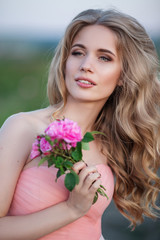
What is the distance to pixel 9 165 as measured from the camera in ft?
7.56

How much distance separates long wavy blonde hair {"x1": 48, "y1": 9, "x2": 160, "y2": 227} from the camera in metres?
2.93

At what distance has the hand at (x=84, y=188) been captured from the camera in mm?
2170

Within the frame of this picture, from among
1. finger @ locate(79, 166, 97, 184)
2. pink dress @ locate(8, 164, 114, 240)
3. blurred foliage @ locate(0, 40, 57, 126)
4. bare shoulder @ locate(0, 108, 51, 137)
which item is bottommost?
blurred foliage @ locate(0, 40, 57, 126)

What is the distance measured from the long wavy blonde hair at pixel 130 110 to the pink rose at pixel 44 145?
39.2 inches

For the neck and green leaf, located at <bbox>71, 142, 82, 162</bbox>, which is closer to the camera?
green leaf, located at <bbox>71, 142, 82, 162</bbox>

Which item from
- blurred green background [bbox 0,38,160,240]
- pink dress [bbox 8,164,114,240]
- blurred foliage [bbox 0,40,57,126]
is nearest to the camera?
pink dress [bbox 8,164,114,240]

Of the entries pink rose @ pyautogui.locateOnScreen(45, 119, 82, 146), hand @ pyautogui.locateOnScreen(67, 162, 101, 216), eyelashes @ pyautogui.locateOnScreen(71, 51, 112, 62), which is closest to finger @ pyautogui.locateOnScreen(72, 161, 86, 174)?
hand @ pyautogui.locateOnScreen(67, 162, 101, 216)

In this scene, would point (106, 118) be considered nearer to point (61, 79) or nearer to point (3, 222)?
point (61, 79)

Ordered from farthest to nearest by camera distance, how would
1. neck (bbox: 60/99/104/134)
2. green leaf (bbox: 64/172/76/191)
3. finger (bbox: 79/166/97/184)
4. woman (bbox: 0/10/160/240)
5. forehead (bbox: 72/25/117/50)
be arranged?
neck (bbox: 60/99/104/134)
forehead (bbox: 72/25/117/50)
woman (bbox: 0/10/160/240)
finger (bbox: 79/166/97/184)
green leaf (bbox: 64/172/76/191)

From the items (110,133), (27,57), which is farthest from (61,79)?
(27,57)

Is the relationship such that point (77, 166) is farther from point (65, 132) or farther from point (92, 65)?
point (92, 65)

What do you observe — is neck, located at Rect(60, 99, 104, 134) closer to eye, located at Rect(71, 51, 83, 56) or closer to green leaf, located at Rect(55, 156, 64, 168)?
eye, located at Rect(71, 51, 83, 56)

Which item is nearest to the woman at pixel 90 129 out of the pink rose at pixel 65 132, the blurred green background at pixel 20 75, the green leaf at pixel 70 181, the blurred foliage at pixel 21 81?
the green leaf at pixel 70 181

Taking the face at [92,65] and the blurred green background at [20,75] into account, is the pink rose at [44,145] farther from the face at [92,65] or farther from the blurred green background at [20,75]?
the blurred green background at [20,75]
